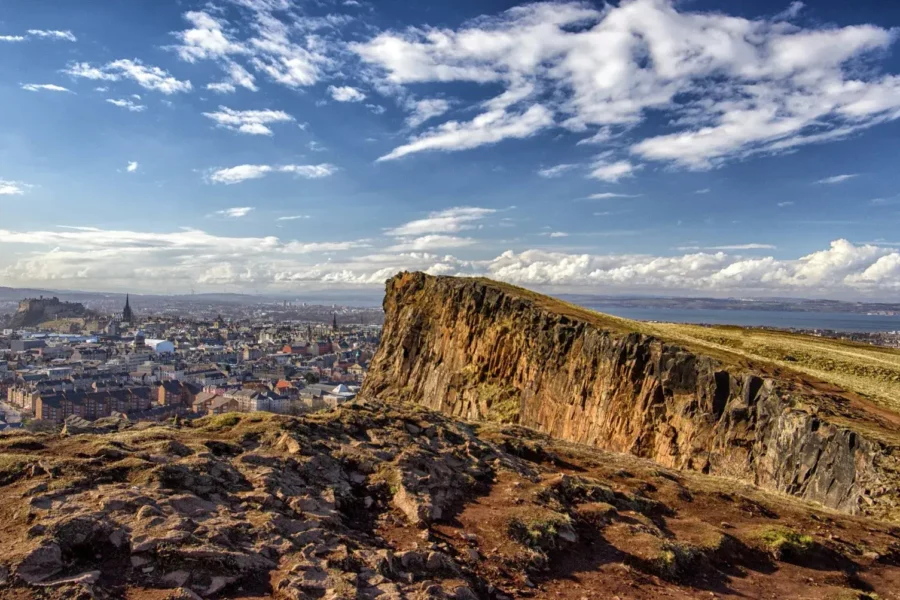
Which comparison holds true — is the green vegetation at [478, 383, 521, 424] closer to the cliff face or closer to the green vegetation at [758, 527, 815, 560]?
the cliff face

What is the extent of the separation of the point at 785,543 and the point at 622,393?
25008 mm

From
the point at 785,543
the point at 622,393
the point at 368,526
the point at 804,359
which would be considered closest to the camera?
the point at 368,526

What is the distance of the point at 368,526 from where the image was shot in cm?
1218

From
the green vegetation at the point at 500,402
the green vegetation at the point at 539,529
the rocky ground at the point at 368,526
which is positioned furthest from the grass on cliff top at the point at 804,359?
the green vegetation at the point at 539,529

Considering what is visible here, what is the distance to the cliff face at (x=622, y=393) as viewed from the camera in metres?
24.5

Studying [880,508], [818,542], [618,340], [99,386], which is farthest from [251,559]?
[99,386]

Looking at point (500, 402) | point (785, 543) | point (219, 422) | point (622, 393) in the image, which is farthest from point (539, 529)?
point (500, 402)

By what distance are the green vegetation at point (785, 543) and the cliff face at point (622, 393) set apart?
946cm

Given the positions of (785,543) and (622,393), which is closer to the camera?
(785,543)

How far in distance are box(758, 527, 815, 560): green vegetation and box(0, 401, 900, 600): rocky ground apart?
47mm

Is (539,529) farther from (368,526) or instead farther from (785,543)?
(785,543)

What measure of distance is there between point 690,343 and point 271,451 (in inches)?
1438

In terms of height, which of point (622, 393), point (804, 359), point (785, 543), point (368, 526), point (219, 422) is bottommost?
point (622, 393)

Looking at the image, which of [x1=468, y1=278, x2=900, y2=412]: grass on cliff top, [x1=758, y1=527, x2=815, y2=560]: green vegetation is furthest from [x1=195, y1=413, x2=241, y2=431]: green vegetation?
[x1=468, y1=278, x2=900, y2=412]: grass on cliff top
